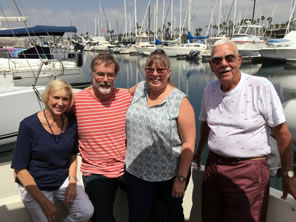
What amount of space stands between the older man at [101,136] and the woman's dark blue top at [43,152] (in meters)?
0.12

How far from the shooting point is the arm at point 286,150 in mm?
1844

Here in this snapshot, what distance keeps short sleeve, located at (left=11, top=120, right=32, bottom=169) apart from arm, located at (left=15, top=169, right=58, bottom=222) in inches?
2.9

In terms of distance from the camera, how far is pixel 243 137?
189 cm

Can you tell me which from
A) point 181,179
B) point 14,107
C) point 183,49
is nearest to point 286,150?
point 181,179

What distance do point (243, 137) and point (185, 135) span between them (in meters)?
0.45

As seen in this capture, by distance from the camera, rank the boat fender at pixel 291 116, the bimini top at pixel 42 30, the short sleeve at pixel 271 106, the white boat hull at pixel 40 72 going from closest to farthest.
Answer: the short sleeve at pixel 271 106
the boat fender at pixel 291 116
the white boat hull at pixel 40 72
the bimini top at pixel 42 30

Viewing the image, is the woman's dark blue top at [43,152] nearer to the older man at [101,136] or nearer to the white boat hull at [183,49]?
the older man at [101,136]

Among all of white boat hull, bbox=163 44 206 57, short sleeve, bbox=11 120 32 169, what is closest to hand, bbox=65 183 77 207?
short sleeve, bbox=11 120 32 169

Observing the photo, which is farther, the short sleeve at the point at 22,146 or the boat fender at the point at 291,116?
the boat fender at the point at 291,116

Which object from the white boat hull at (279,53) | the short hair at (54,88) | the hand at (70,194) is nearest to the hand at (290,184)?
the hand at (70,194)

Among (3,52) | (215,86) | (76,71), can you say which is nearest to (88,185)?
(215,86)

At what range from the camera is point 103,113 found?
214 cm

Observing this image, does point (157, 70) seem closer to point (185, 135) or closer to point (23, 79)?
point (185, 135)

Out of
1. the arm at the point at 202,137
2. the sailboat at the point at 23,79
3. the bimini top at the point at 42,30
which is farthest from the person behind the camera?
the bimini top at the point at 42,30
